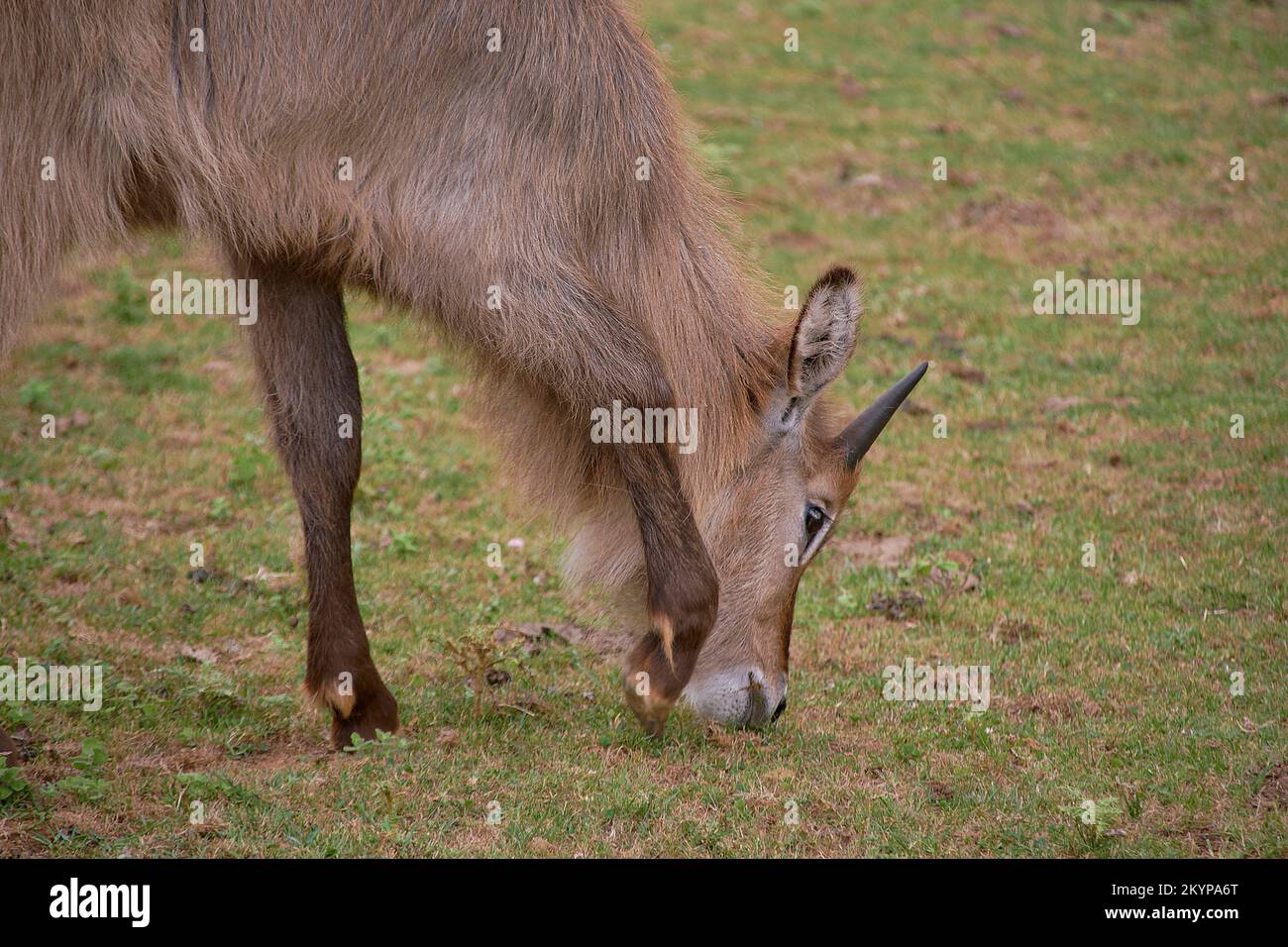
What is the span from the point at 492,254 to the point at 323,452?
117cm

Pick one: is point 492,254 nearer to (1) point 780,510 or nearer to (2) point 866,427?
(1) point 780,510

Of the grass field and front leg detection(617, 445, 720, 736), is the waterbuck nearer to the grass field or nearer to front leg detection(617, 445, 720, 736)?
front leg detection(617, 445, 720, 736)

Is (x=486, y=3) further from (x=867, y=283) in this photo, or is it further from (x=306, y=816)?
(x=867, y=283)

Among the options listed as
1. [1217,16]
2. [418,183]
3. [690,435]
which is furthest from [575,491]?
[1217,16]

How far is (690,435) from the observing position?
16.1 feet

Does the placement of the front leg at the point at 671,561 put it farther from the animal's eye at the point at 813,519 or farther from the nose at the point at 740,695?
the animal's eye at the point at 813,519

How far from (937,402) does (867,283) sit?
1693 mm

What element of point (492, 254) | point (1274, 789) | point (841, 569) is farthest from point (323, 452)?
point (1274, 789)

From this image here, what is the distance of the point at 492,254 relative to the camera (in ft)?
13.9

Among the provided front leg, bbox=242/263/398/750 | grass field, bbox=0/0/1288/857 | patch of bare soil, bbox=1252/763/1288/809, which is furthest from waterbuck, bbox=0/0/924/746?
patch of bare soil, bbox=1252/763/1288/809

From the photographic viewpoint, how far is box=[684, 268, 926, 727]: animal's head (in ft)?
16.1

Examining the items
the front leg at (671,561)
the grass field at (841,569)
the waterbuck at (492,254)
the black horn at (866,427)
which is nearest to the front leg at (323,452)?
the waterbuck at (492,254)

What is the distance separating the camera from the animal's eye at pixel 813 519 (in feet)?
16.8

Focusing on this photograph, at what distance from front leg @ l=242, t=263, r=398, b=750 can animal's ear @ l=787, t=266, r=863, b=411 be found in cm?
163
